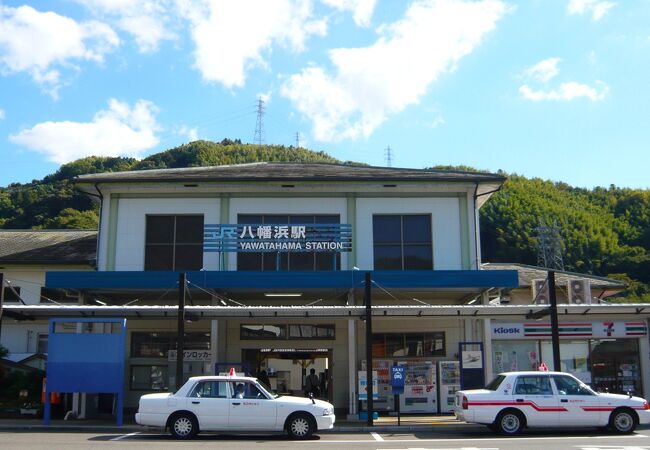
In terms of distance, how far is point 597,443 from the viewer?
49.0 ft

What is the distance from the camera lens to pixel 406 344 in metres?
25.5

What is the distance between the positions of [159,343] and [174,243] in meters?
3.73

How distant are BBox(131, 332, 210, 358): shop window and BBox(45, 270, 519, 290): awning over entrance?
4.02 meters

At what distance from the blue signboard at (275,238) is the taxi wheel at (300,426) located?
869 centimetres

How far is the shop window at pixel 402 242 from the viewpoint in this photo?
25.6m

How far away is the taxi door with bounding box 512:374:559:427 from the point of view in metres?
16.8

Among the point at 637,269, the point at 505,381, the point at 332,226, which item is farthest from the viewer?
the point at 637,269

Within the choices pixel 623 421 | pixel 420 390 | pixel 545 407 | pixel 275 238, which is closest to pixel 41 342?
pixel 275 238

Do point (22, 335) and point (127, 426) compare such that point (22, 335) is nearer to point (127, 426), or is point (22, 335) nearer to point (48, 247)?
point (48, 247)

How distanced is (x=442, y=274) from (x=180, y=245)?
9882 mm

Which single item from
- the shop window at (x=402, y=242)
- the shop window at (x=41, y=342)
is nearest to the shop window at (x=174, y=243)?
the shop window at (x=402, y=242)

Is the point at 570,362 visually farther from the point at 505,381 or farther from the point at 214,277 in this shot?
the point at 214,277

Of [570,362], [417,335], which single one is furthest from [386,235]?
[570,362]

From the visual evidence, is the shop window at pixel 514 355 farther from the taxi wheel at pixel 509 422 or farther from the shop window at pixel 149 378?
the shop window at pixel 149 378
